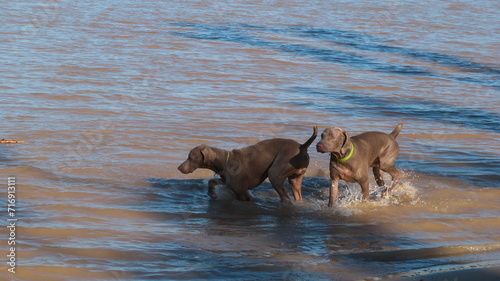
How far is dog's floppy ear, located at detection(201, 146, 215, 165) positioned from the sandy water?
0.45 m

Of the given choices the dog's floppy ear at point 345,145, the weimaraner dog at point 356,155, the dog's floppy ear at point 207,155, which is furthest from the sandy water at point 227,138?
the dog's floppy ear at point 345,145

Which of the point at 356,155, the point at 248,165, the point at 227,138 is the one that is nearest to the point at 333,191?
the point at 356,155

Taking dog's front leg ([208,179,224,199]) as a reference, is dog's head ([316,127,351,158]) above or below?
above

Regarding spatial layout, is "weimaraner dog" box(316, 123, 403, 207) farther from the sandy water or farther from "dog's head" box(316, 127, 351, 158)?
the sandy water

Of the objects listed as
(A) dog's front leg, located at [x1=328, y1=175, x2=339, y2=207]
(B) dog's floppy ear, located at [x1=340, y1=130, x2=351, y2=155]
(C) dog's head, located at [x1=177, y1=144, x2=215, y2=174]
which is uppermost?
(B) dog's floppy ear, located at [x1=340, y1=130, x2=351, y2=155]

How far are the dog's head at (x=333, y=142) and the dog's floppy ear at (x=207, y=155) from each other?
1456mm

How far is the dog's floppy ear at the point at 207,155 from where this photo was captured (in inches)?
411

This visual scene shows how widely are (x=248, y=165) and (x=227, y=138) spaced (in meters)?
3.25

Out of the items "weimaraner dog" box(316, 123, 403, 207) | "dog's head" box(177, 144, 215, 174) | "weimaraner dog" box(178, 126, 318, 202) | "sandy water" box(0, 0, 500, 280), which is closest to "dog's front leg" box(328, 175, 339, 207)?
"weimaraner dog" box(316, 123, 403, 207)

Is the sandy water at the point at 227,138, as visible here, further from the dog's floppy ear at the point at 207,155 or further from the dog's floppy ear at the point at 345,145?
the dog's floppy ear at the point at 345,145

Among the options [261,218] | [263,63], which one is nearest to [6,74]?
[263,63]

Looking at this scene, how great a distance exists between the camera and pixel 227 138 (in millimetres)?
13656

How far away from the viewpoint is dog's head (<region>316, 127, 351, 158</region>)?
9.66m

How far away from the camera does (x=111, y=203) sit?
33.4 feet
